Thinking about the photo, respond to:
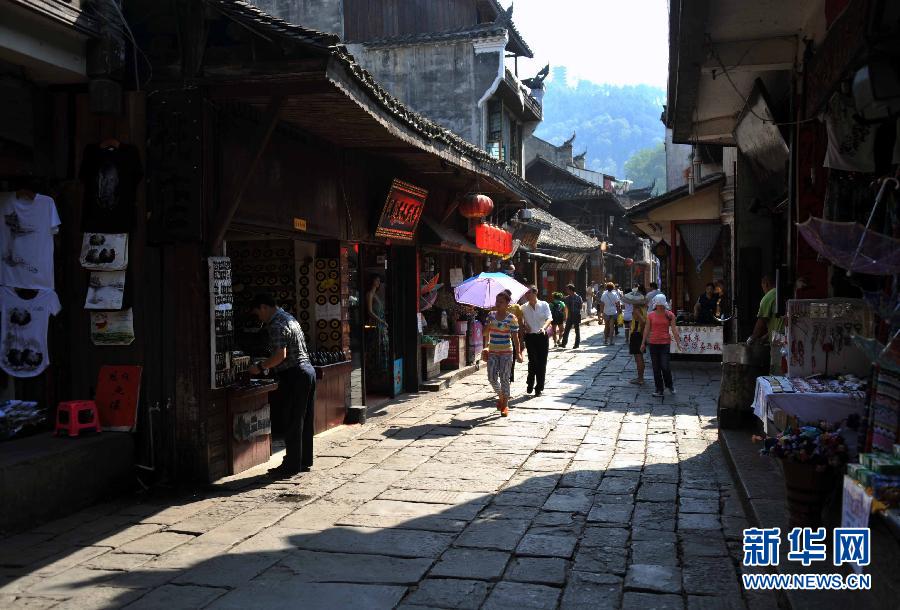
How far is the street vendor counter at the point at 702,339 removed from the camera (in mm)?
16484

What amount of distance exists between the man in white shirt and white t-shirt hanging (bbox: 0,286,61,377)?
23.9ft

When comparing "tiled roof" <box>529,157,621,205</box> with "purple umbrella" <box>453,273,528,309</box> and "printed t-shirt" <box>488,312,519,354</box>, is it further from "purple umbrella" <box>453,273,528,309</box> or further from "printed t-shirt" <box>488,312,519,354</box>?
"printed t-shirt" <box>488,312,519,354</box>

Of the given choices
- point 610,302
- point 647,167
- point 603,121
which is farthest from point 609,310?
point 603,121

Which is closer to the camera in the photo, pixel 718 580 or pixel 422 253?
pixel 718 580

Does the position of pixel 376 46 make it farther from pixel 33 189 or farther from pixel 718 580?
pixel 718 580

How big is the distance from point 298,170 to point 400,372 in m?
4.95

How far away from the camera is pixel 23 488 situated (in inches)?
231

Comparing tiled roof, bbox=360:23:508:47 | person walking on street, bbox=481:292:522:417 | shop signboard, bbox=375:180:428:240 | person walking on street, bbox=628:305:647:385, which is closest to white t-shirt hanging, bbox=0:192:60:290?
shop signboard, bbox=375:180:428:240

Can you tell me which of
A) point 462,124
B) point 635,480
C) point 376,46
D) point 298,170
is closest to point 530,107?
point 462,124

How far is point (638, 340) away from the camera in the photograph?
46.9ft

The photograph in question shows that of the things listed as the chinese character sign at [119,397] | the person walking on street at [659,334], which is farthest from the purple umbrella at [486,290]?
the chinese character sign at [119,397]

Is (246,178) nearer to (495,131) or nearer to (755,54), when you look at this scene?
(755,54)

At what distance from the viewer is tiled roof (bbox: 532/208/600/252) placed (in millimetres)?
29297

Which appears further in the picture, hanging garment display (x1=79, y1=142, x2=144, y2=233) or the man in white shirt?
the man in white shirt
